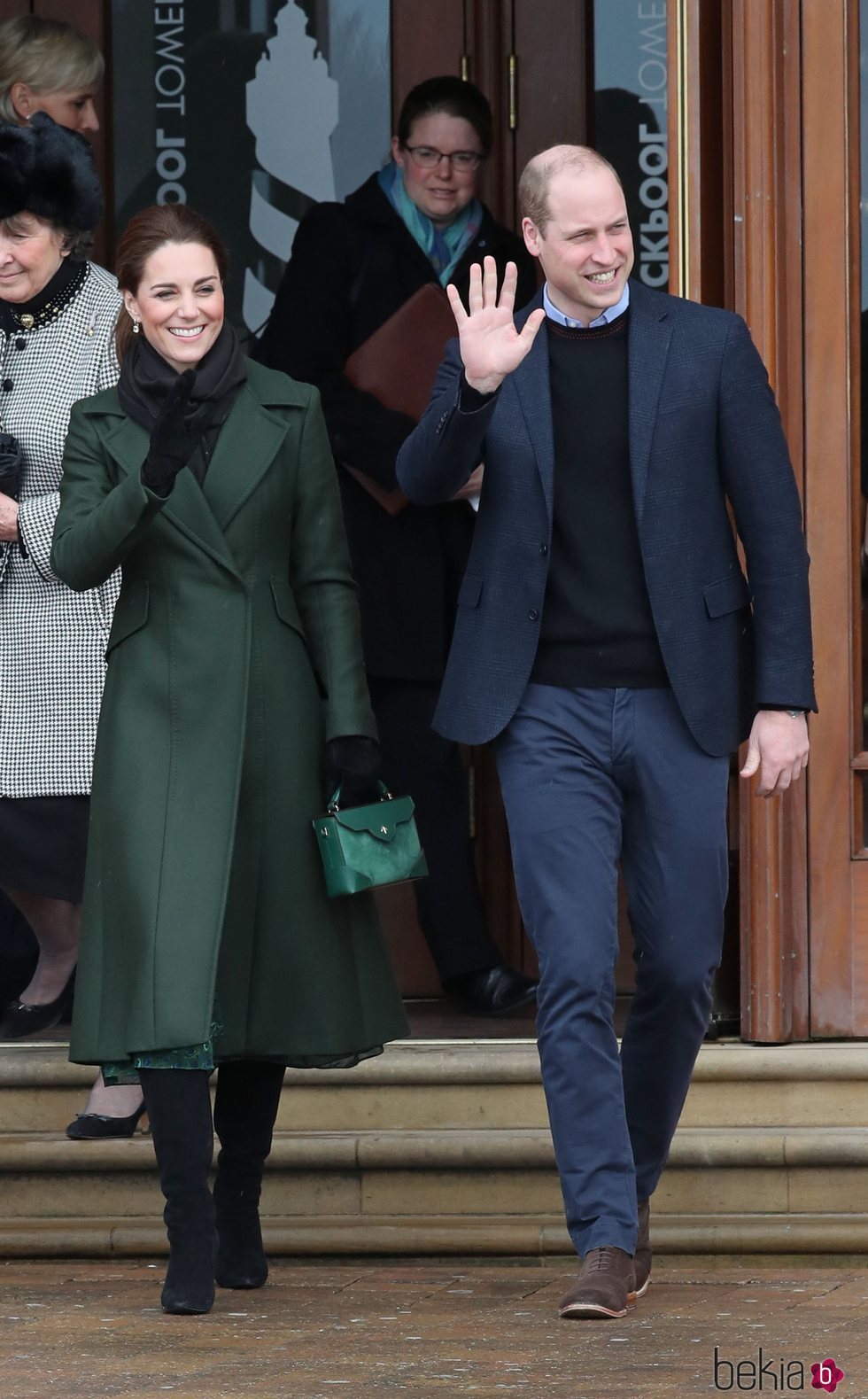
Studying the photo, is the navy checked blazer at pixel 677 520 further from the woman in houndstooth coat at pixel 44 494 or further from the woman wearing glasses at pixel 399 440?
the woman wearing glasses at pixel 399 440

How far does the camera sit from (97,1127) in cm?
526

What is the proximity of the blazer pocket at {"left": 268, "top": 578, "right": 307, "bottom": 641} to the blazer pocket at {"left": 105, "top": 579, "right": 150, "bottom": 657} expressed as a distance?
23 centimetres

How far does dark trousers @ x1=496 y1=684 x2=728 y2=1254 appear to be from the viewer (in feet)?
13.9

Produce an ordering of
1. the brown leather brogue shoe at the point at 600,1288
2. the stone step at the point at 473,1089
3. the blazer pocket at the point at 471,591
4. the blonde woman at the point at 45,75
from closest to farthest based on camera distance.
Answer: the brown leather brogue shoe at the point at 600,1288, the blazer pocket at the point at 471,591, the stone step at the point at 473,1089, the blonde woman at the point at 45,75

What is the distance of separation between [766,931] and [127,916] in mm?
1590

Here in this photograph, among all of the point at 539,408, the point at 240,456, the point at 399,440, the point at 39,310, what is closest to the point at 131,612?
the point at 240,456

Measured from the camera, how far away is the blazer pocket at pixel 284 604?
457cm

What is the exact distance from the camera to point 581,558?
4.44m

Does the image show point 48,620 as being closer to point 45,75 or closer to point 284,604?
point 284,604

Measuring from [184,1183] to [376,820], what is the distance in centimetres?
72

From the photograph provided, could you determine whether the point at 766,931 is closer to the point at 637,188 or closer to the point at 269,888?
the point at 269,888

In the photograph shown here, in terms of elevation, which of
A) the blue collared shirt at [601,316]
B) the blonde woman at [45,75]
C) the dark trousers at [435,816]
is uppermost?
the blonde woman at [45,75]

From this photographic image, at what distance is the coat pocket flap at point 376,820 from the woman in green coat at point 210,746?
57mm

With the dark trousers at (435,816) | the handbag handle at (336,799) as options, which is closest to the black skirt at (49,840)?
the handbag handle at (336,799)
